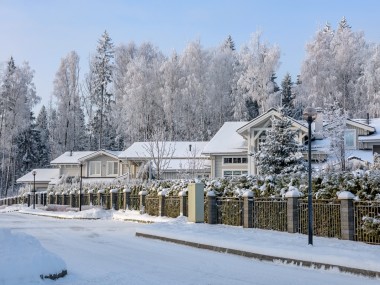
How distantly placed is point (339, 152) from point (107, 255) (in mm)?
27037

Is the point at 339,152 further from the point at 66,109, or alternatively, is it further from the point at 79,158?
the point at 66,109

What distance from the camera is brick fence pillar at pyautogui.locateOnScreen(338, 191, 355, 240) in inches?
600

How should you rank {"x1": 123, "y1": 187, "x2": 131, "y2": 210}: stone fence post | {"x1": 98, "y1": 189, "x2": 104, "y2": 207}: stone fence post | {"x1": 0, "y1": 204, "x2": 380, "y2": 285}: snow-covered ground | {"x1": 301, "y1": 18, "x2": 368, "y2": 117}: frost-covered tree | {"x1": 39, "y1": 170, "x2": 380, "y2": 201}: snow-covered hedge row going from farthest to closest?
1. {"x1": 301, "y1": 18, "x2": 368, "y2": 117}: frost-covered tree
2. {"x1": 98, "y1": 189, "x2": 104, "y2": 207}: stone fence post
3. {"x1": 123, "y1": 187, "x2": 131, "y2": 210}: stone fence post
4. {"x1": 39, "y1": 170, "x2": 380, "y2": 201}: snow-covered hedge row
5. {"x1": 0, "y1": 204, "x2": 380, "y2": 285}: snow-covered ground

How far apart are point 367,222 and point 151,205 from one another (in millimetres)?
17465

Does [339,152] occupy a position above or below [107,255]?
above

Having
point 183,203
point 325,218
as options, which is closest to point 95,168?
point 183,203

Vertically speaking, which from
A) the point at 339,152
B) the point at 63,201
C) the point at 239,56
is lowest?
the point at 63,201

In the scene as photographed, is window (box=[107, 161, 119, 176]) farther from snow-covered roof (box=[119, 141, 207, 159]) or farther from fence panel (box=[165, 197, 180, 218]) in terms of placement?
fence panel (box=[165, 197, 180, 218])

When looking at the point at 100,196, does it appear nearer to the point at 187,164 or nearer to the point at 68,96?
the point at 187,164

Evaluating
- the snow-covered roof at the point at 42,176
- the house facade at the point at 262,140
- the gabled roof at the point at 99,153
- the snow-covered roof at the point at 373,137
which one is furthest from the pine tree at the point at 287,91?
the snow-covered roof at the point at 42,176

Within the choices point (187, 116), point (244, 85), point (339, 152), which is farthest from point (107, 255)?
point (187, 116)

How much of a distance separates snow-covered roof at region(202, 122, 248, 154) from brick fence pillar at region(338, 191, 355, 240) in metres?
27.9

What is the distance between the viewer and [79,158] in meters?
60.5

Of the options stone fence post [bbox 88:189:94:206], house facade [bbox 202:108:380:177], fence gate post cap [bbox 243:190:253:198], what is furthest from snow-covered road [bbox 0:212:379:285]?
stone fence post [bbox 88:189:94:206]
